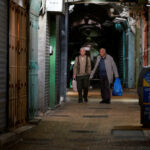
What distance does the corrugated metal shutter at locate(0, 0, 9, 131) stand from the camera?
752 centimetres

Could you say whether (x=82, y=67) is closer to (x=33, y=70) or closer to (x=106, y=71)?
(x=106, y=71)

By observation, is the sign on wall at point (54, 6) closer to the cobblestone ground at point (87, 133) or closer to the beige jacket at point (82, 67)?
the cobblestone ground at point (87, 133)

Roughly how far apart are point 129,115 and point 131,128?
2.46 metres

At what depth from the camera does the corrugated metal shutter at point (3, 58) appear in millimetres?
7516

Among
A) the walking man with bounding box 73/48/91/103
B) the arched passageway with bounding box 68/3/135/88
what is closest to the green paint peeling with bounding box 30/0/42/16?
the walking man with bounding box 73/48/91/103

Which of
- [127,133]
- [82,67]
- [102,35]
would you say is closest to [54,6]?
[82,67]

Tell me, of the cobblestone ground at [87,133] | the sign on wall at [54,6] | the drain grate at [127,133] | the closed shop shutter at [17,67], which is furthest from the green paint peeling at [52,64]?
the drain grate at [127,133]

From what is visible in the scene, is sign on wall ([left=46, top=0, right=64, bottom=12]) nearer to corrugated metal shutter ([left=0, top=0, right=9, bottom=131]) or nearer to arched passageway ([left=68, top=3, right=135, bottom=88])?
corrugated metal shutter ([left=0, top=0, right=9, bottom=131])

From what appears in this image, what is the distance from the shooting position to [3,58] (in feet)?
25.0

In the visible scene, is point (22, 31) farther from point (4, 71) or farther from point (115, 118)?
point (115, 118)

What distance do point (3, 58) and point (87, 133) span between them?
227cm

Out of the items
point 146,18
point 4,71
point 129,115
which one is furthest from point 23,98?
point 146,18

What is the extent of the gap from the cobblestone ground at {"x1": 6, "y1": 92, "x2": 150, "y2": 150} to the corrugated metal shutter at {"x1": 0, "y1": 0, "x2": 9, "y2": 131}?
1.96 feet

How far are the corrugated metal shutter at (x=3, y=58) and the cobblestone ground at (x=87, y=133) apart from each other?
0.60 meters
